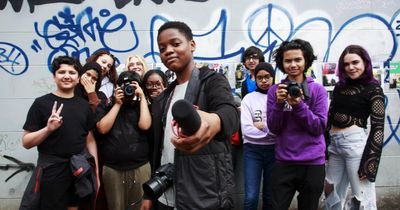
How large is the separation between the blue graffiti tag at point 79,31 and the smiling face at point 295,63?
6.46 ft

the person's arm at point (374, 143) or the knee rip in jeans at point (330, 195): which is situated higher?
the person's arm at point (374, 143)

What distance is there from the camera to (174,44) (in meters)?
1.85

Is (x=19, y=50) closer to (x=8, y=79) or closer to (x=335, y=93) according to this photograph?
(x=8, y=79)

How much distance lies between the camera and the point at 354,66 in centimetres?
305

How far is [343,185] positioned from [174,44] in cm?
207

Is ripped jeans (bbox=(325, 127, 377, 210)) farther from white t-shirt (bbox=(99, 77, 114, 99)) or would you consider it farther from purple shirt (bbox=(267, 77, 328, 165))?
white t-shirt (bbox=(99, 77, 114, 99))

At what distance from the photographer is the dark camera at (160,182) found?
1782 mm

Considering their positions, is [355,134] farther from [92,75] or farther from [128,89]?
[92,75]

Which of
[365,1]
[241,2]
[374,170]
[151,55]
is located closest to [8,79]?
[151,55]

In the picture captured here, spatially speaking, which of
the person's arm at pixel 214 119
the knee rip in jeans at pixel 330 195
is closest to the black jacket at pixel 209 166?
the person's arm at pixel 214 119

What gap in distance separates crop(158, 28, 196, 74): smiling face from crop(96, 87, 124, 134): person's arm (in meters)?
1.40

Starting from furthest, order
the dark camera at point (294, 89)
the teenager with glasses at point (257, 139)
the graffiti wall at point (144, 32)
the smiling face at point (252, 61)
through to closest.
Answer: the graffiti wall at point (144, 32) → the smiling face at point (252, 61) → the teenager with glasses at point (257, 139) → the dark camera at point (294, 89)

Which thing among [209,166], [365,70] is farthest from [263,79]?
[209,166]

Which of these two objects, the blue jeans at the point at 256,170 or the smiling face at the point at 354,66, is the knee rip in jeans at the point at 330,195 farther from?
the smiling face at the point at 354,66
